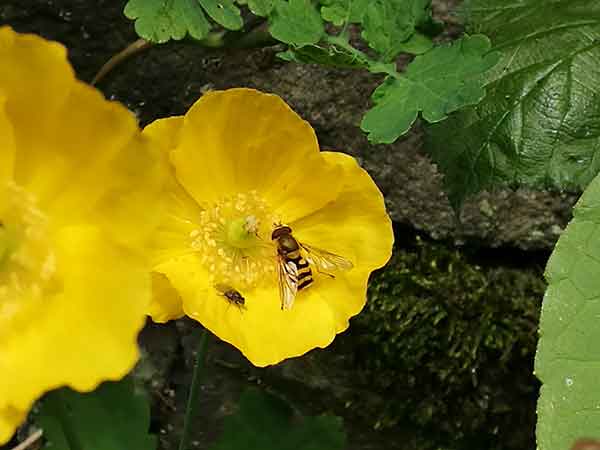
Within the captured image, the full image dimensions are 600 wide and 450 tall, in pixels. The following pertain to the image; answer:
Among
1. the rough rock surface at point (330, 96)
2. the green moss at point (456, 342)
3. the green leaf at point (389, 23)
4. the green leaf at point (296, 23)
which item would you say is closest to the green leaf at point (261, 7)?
the green leaf at point (296, 23)

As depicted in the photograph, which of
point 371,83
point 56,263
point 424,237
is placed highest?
point 56,263

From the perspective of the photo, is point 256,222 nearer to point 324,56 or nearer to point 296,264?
point 296,264

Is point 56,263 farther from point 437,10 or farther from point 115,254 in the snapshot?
point 437,10

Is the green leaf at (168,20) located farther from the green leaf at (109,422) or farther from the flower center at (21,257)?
the green leaf at (109,422)

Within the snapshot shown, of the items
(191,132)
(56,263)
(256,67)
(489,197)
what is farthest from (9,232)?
(489,197)

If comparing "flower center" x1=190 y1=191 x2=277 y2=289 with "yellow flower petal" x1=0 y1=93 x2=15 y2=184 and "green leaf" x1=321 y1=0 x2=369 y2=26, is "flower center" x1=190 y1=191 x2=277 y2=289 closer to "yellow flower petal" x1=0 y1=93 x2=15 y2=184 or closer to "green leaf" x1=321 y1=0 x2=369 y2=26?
"green leaf" x1=321 y1=0 x2=369 y2=26

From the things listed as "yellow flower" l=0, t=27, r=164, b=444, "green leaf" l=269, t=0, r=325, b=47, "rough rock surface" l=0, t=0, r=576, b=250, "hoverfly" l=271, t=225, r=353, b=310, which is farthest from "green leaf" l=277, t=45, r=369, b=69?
"rough rock surface" l=0, t=0, r=576, b=250
